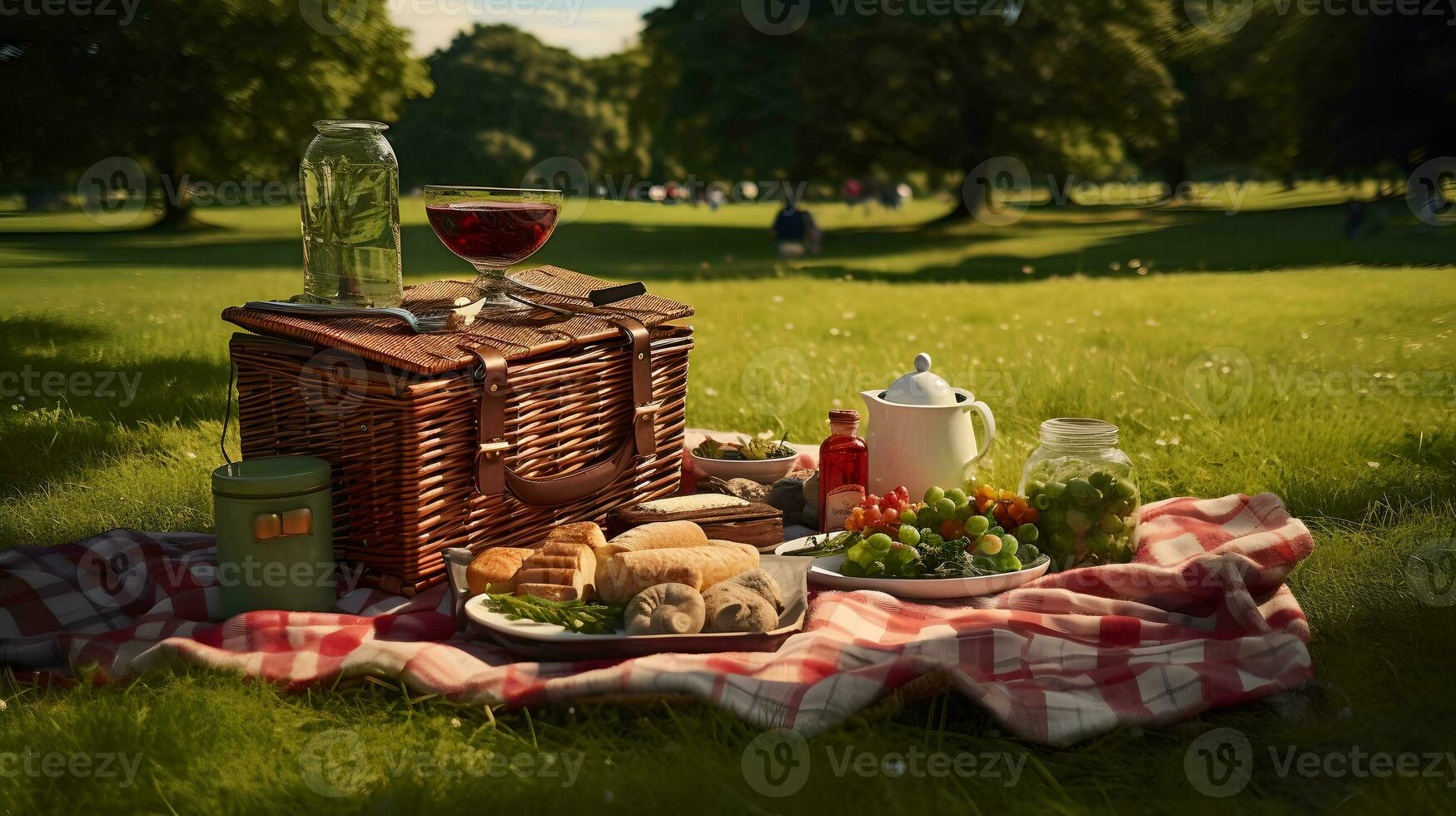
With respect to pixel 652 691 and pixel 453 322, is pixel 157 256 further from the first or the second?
pixel 652 691

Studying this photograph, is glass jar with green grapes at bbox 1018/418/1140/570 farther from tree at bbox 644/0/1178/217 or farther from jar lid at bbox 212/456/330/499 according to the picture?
tree at bbox 644/0/1178/217

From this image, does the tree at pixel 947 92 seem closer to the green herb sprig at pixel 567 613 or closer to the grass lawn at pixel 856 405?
the grass lawn at pixel 856 405

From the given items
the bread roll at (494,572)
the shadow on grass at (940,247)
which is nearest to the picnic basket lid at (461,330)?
the bread roll at (494,572)

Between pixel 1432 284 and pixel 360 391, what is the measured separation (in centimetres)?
768

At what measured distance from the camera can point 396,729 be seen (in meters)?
2.32

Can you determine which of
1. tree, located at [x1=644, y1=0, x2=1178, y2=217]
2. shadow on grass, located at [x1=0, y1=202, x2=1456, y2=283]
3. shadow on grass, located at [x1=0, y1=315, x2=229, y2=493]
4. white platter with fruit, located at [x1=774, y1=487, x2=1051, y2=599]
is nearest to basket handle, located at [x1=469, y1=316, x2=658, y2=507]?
white platter with fruit, located at [x1=774, y1=487, x2=1051, y2=599]

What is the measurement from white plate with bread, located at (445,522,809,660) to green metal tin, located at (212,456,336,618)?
13.7 inches

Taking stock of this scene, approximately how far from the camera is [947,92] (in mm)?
21000

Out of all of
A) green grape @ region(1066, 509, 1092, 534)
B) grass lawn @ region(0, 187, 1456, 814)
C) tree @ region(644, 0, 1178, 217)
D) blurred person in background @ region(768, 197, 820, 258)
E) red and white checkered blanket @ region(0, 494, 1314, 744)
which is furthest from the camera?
tree @ region(644, 0, 1178, 217)

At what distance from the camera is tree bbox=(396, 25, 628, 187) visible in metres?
43.8

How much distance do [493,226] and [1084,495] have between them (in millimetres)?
1785

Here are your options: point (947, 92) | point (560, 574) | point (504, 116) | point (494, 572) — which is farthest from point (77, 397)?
point (504, 116)

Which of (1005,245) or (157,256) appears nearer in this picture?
(157,256)

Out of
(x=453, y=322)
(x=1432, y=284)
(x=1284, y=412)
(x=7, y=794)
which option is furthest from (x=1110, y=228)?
(x=7, y=794)
